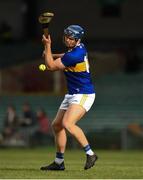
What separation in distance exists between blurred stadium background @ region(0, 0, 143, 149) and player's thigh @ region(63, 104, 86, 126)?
1461cm

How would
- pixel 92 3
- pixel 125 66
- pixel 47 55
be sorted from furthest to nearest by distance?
pixel 92 3
pixel 125 66
pixel 47 55

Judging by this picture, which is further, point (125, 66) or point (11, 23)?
point (11, 23)

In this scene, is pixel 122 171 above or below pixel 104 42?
above

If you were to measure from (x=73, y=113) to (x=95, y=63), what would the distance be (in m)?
16.1

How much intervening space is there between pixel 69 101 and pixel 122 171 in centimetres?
136

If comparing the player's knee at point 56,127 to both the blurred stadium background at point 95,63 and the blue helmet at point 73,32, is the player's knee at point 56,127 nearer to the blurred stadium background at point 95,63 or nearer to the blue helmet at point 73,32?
the blue helmet at point 73,32

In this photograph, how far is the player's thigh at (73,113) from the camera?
13539mm

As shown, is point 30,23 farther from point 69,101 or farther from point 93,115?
point 69,101

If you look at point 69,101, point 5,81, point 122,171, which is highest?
point 69,101

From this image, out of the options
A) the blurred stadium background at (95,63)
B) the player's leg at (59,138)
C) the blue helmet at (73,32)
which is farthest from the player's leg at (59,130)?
the blurred stadium background at (95,63)

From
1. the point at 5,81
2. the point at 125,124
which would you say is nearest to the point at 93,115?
the point at 125,124

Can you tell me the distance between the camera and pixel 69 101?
45.5 feet

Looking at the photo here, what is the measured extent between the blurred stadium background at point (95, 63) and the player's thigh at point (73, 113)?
14610mm

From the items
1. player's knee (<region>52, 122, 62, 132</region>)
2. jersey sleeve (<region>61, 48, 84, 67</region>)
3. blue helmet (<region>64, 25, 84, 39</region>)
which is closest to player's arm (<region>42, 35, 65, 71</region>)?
jersey sleeve (<region>61, 48, 84, 67</region>)
